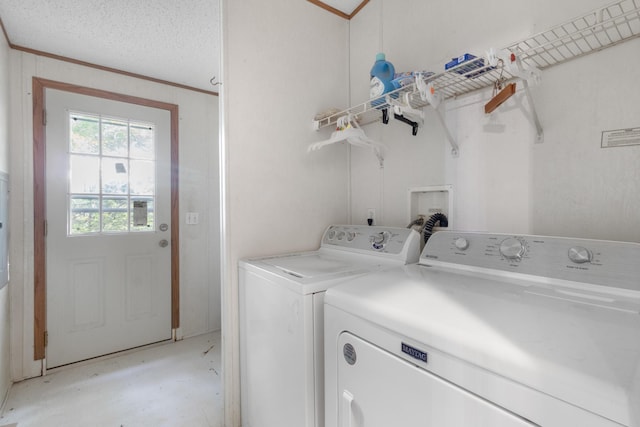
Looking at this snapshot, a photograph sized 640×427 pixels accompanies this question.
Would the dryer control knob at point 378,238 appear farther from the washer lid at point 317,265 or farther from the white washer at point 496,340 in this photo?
the white washer at point 496,340

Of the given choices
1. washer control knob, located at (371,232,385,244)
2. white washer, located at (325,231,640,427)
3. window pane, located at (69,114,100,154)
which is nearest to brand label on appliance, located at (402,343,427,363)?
white washer, located at (325,231,640,427)

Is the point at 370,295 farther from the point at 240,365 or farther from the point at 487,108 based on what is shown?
the point at 240,365

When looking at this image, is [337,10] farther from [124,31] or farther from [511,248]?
[511,248]

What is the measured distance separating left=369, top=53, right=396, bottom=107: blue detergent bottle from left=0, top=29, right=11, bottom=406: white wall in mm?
2352

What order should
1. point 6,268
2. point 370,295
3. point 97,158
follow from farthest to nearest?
1. point 97,158
2. point 6,268
3. point 370,295

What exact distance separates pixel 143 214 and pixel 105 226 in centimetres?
29

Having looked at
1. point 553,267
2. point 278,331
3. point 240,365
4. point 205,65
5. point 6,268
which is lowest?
point 240,365

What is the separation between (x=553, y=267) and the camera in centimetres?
88

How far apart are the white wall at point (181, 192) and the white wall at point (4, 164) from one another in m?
0.08

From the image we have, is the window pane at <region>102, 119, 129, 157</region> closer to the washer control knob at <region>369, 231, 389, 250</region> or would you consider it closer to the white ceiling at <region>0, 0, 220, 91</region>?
the white ceiling at <region>0, 0, 220, 91</region>

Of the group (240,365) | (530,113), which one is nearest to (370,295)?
(530,113)

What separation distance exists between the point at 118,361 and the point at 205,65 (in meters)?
2.55

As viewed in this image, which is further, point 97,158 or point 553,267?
point 97,158

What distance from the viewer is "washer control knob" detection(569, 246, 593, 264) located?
0.83m
